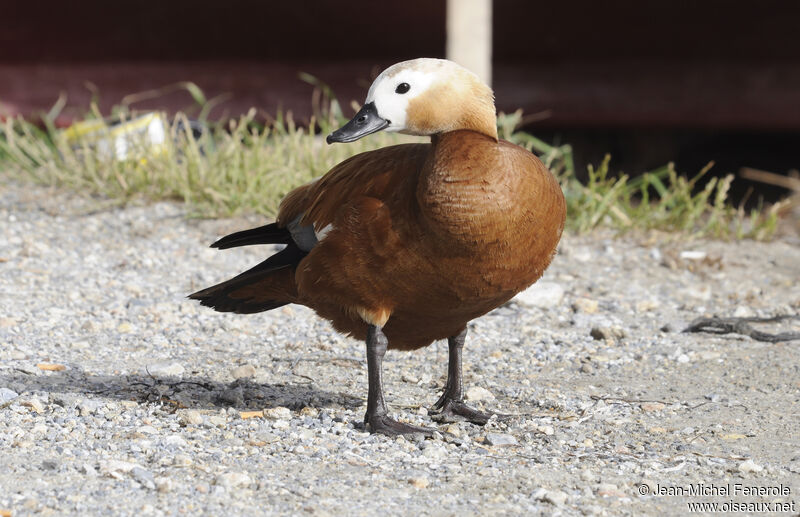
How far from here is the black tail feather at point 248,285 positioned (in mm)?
3432

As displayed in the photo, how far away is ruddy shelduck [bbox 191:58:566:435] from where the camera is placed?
291 centimetres

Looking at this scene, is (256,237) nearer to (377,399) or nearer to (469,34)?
(377,399)

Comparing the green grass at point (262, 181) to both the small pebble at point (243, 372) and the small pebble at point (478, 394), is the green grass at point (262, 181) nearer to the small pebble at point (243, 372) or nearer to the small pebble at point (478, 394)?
the small pebble at point (243, 372)

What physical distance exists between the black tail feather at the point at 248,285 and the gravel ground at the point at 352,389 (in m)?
0.27

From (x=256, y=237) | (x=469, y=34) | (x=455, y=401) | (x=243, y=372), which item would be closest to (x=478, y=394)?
(x=455, y=401)

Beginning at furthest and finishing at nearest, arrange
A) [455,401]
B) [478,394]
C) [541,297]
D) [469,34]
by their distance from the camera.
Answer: [469,34]
[541,297]
[478,394]
[455,401]

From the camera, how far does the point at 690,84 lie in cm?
775

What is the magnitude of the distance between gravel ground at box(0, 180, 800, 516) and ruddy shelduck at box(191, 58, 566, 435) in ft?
1.24

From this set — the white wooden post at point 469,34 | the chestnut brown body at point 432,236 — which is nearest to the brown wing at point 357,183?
the chestnut brown body at point 432,236

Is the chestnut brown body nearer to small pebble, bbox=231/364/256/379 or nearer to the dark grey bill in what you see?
the dark grey bill

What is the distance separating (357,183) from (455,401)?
0.81 metres

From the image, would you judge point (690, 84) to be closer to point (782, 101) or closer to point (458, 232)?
point (782, 101)

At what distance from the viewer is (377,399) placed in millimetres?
3246

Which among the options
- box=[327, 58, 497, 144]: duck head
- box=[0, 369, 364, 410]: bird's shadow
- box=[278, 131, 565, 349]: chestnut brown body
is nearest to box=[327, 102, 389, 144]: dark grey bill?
box=[327, 58, 497, 144]: duck head
